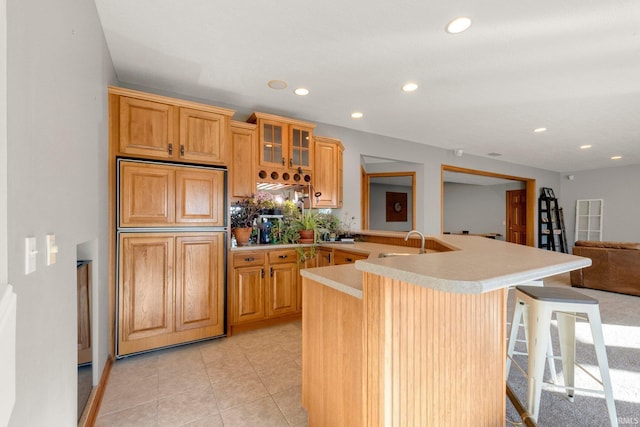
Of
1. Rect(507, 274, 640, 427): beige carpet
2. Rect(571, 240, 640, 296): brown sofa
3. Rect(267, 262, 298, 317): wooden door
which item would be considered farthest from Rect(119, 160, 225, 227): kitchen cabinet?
Rect(571, 240, 640, 296): brown sofa

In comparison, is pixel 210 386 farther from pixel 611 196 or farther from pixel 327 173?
pixel 611 196

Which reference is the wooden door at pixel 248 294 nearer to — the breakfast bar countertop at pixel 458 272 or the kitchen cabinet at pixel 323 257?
the kitchen cabinet at pixel 323 257

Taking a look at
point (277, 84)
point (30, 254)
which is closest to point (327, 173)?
point (277, 84)

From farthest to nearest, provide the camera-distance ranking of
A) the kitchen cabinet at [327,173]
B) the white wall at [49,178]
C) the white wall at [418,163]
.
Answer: the white wall at [418,163], the kitchen cabinet at [327,173], the white wall at [49,178]

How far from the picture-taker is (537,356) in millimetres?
1550

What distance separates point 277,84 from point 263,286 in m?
2.12

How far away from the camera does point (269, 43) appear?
2.27 metres

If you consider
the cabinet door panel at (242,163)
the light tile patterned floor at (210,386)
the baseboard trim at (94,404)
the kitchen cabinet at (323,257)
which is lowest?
the light tile patterned floor at (210,386)

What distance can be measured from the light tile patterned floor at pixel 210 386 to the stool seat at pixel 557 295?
154 cm

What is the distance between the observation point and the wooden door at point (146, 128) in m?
2.45

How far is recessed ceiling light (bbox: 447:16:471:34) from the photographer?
196cm

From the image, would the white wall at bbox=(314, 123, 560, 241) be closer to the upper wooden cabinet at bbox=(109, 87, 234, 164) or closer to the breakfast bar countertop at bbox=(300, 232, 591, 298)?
the upper wooden cabinet at bbox=(109, 87, 234, 164)

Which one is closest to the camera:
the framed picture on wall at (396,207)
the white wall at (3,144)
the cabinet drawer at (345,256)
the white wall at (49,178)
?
the white wall at (3,144)

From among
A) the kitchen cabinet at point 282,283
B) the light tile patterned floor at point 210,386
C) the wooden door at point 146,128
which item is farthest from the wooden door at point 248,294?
the wooden door at point 146,128
